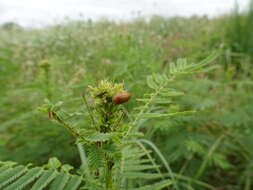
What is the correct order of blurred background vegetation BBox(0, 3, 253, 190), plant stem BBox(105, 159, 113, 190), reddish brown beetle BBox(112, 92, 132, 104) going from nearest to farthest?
1. reddish brown beetle BBox(112, 92, 132, 104)
2. plant stem BBox(105, 159, 113, 190)
3. blurred background vegetation BBox(0, 3, 253, 190)

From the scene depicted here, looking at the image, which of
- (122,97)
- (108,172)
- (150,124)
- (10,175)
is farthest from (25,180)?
(150,124)

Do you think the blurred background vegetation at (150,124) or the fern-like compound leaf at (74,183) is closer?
the fern-like compound leaf at (74,183)

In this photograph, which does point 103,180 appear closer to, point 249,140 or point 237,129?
point 249,140

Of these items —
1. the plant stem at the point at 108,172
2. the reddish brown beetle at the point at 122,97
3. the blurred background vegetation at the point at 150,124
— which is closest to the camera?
the reddish brown beetle at the point at 122,97

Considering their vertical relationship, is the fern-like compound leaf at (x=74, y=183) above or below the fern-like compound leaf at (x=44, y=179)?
below

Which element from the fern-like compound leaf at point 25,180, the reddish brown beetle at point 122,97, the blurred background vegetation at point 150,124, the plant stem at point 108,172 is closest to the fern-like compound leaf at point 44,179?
the fern-like compound leaf at point 25,180

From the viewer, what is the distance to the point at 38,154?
69.3 inches

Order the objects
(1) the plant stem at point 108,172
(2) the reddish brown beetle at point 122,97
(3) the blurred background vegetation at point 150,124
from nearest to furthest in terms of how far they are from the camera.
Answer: (2) the reddish brown beetle at point 122,97
(1) the plant stem at point 108,172
(3) the blurred background vegetation at point 150,124

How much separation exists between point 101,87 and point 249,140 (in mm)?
1526

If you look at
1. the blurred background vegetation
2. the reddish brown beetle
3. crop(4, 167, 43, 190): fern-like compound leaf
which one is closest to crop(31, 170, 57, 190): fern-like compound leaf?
crop(4, 167, 43, 190): fern-like compound leaf

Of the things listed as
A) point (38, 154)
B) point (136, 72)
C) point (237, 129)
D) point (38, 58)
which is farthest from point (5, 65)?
point (237, 129)

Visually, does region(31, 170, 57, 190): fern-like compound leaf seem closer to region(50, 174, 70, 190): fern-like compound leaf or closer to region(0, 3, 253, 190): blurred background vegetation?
region(50, 174, 70, 190): fern-like compound leaf

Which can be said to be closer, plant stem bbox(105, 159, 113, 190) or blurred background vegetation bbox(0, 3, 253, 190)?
plant stem bbox(105, 159, 113, 190)

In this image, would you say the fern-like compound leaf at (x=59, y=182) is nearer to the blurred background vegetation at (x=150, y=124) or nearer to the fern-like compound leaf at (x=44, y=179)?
the fern-like compound leaf at (x=44, y=179)
